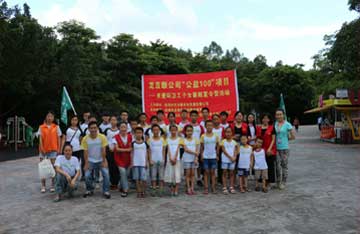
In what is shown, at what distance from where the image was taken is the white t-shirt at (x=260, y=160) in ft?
23.6

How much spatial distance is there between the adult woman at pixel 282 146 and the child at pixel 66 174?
151 inches

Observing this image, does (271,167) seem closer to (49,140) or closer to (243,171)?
(243,171)

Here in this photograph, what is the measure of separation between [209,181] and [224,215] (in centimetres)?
243

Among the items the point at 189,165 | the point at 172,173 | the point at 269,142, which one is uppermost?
the point at 269,142

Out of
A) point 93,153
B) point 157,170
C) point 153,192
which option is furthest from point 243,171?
point 93,153

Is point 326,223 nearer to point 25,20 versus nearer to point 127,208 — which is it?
point 127,208

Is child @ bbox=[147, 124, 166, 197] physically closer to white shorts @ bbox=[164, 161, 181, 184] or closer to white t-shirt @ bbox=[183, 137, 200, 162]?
white shorts @ bbox=[164, 161, 181, 184]

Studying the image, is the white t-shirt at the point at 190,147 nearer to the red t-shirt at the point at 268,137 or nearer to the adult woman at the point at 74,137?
the red t-shirt at the point at 268,137

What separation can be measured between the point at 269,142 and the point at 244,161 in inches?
24.5

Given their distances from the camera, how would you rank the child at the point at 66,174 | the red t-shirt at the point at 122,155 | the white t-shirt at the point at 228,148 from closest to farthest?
the child at the point at 66,174 → the red t-shirt at the point at 122,155 → the white t-shirt at the point at 228,148

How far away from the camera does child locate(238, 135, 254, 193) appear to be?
23.5ft

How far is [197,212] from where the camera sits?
5633mm

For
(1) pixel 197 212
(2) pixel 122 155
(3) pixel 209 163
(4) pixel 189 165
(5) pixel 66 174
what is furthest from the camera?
(3) pixel 209 163

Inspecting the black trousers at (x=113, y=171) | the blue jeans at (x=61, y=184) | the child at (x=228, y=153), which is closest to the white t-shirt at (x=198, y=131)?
the child at (x=228, y=153)
